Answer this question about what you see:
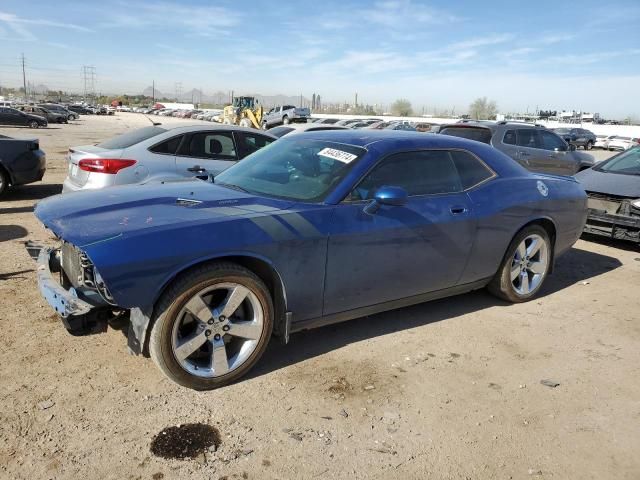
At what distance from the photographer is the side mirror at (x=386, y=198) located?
3.53m

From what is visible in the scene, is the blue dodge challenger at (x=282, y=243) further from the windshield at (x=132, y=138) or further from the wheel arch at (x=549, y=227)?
the windshield at (x=132, y=138)

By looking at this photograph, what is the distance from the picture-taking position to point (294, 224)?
3.29 metres

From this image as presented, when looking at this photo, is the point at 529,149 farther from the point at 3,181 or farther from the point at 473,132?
the point at 3,181

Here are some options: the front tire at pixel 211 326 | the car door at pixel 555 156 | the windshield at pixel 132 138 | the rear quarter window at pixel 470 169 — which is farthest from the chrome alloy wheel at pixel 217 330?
the car door at pixel 555 156

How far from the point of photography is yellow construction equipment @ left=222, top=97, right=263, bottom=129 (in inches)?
1049

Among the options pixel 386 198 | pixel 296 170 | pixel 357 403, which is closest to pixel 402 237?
pixel 386 198

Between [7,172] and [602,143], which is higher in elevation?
[602,143]

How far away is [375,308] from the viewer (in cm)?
385

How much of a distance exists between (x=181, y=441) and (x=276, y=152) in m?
2.44

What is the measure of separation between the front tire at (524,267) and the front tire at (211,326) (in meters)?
2.48

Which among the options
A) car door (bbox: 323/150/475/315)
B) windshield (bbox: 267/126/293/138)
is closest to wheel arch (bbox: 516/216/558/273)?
car door (bbox: 323/150/475/315)

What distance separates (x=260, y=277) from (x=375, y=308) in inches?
39.6

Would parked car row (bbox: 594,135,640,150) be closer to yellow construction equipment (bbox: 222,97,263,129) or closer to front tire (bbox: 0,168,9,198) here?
yellow construction equipment (bbox: 222,97,263,129)

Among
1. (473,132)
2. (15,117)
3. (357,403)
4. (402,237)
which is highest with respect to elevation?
(473,132)
